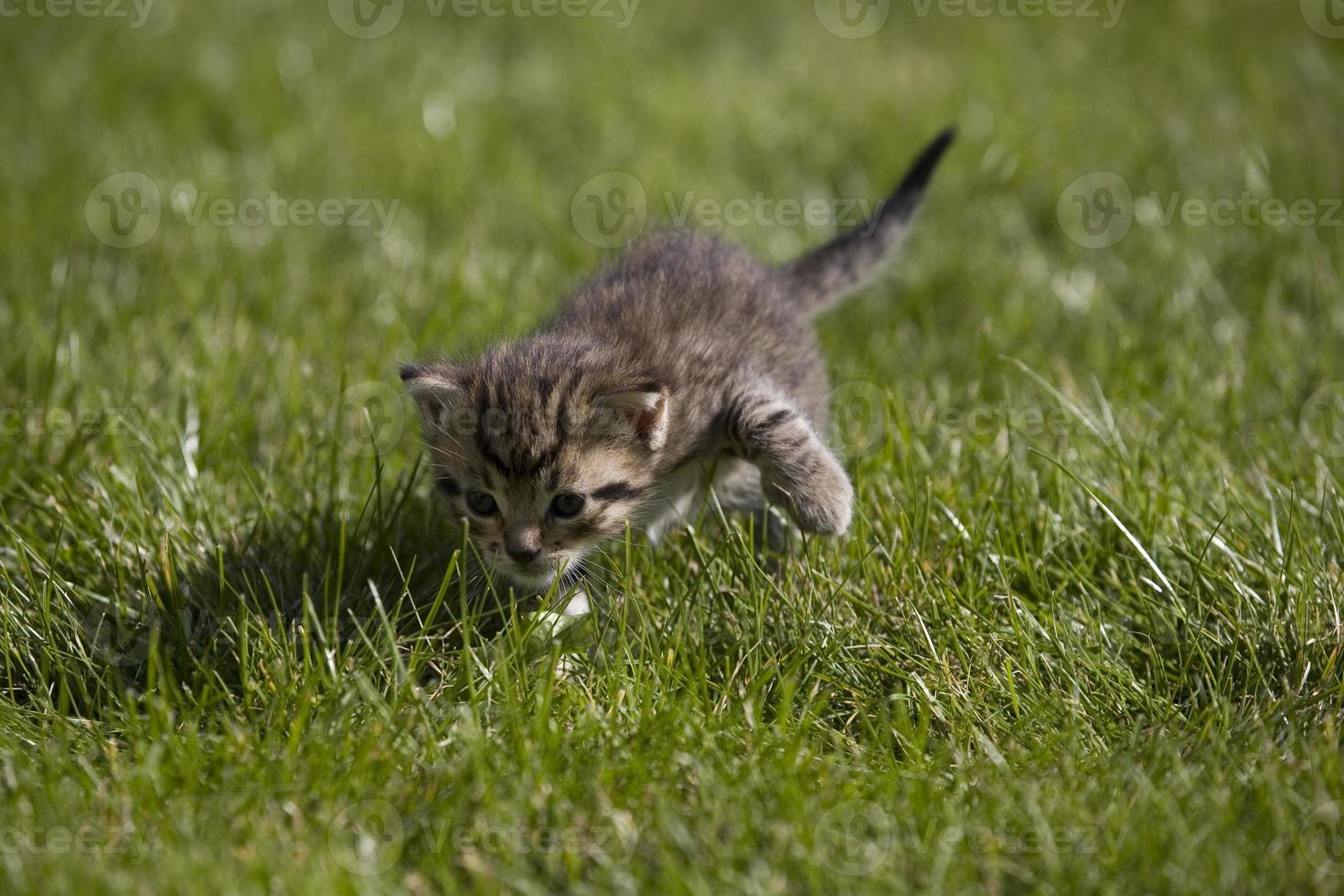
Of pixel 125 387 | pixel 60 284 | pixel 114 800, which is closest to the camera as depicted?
pixel 114 800

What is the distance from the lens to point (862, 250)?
3727mm

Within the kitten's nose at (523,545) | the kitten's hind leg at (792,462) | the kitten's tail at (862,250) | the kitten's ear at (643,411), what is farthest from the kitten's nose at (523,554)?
the kitten's tail at (862,250)

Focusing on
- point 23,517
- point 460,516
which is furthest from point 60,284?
point 460,516

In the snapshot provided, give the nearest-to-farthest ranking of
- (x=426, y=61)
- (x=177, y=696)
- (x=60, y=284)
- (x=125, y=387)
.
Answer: (x=177, y=696), (x=125, y=387), (x=60, y=284), (x=426, y=61)

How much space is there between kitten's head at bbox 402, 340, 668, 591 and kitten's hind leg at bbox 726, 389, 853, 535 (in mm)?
213

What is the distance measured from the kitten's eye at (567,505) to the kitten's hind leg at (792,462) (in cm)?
42

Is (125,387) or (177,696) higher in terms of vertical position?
(125,387)

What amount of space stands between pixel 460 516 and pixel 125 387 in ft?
4.31

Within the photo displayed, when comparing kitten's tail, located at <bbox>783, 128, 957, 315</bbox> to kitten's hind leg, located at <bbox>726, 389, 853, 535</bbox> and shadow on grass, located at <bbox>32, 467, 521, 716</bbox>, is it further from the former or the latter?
shadow on grass, located at <bbox>32, 467, 521, 716</bbox>

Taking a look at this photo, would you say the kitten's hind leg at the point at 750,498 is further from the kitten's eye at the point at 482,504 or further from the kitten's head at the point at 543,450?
the kitten's eye at the point at 482,504

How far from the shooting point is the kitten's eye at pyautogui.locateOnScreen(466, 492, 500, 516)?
2707 millimetres

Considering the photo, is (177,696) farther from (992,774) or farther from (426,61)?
(426,61)

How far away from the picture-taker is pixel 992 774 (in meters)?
2.17

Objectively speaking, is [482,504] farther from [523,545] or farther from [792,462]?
[792,462]
